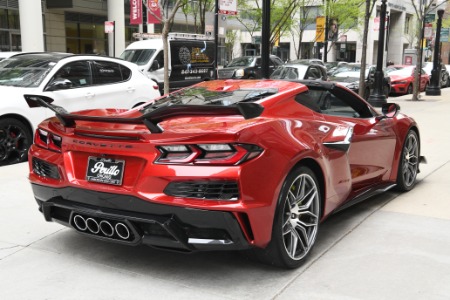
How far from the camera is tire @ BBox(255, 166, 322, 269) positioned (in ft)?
11.8

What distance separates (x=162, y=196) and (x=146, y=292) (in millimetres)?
674

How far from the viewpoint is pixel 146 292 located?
3455 millimetres

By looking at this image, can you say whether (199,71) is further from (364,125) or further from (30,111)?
(364,125)

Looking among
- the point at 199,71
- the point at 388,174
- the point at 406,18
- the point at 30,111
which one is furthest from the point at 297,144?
the point at 406,18

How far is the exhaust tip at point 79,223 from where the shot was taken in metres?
3.64

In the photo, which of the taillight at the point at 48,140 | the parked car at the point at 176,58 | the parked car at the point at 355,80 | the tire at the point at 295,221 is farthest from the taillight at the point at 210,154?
the parked car at the point at 355,80

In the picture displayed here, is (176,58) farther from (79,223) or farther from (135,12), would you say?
(79,223)

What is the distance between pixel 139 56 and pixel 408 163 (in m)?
13.3

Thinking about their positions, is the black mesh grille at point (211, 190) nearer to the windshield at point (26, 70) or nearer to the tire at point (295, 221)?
the tire at point (295, 221)

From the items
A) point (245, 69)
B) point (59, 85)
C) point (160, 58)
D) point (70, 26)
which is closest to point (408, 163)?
point (59, 85)

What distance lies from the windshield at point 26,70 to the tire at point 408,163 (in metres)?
5.51

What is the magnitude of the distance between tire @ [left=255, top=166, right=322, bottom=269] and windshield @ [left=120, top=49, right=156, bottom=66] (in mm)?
14223

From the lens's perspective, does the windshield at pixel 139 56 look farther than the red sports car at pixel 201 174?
Yes

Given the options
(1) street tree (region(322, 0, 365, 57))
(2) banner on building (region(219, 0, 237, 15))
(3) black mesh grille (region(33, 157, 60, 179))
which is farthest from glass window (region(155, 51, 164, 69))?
(1) street tree (region(322, 0, 365, 57))
